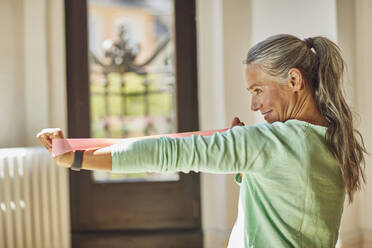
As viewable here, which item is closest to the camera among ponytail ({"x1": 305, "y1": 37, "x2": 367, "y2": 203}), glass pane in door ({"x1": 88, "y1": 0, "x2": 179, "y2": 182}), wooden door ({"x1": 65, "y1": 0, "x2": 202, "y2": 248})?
ponytail ({"x1": 305, "y1": 37, "x2": 367, "y2": 203})

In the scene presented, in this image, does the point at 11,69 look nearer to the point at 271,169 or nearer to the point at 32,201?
the point at 32,201

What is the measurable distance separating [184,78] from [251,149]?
2.49 metres

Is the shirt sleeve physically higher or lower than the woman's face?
lower

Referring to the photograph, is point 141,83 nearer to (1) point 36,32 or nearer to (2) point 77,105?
(2) point 77,105

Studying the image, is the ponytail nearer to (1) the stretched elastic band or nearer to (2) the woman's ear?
(2) the woman's ear

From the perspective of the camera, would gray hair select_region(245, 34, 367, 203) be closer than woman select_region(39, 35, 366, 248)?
No

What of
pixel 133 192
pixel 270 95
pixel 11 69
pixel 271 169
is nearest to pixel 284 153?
pixel 271 169

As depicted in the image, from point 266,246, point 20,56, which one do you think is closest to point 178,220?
point 20,56

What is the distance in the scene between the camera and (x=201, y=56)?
3.25 m

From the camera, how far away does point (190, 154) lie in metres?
0.85

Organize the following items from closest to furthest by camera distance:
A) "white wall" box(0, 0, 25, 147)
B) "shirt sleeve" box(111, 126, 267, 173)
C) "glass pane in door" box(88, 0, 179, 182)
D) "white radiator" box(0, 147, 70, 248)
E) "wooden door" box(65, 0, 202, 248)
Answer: "shirt sleeve" box(111, 126, 267, 173), "white radiator" box(0, 147, 70, 248), "white wall" box(0, 0, 25, 147), "wooden door" box(65, 0, 202, 248), "glass pane in door" box(88, 0, 179, 182)

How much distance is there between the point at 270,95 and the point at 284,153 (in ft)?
0.62

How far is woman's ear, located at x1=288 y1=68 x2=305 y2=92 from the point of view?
3.26 feet

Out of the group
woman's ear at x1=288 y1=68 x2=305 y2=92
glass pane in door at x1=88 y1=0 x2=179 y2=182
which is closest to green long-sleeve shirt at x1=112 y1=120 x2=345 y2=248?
woman's ear at x1=288 y1=68 x2=305 y2=92
